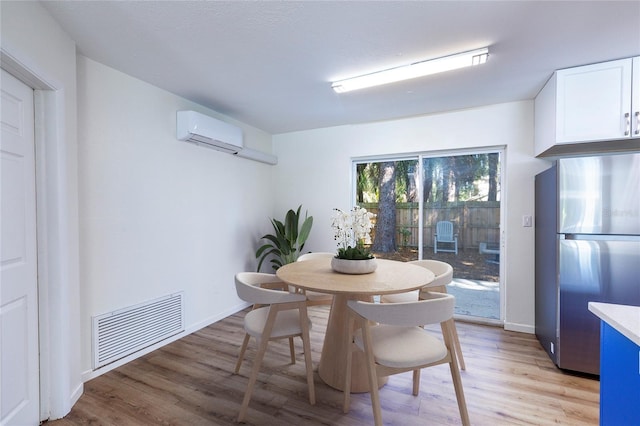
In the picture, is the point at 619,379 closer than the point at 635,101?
Yes

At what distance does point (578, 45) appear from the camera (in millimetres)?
1833

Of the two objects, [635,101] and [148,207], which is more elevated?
[635,101]

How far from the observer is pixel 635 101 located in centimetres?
198

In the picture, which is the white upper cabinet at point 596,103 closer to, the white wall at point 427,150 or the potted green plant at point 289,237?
the white wall at point 427,150

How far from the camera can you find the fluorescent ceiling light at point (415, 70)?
1.92m

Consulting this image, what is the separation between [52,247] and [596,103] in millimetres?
3946

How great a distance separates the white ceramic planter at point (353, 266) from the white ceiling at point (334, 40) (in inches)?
59.4

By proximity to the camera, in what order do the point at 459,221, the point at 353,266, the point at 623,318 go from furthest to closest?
the point at 459,221
the point at 353,266
the point at 623,318

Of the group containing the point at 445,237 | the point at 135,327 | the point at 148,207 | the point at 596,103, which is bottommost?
the point at 135,327

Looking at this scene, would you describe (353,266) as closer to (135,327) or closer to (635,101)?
(135,327)

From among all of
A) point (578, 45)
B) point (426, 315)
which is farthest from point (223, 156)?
point (578, 45)

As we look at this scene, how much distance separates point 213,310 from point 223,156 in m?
1.80

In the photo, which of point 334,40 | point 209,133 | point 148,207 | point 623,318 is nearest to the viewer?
point 623,318

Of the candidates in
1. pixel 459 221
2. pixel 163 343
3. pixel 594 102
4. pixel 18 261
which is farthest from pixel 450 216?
pixel 18 261
